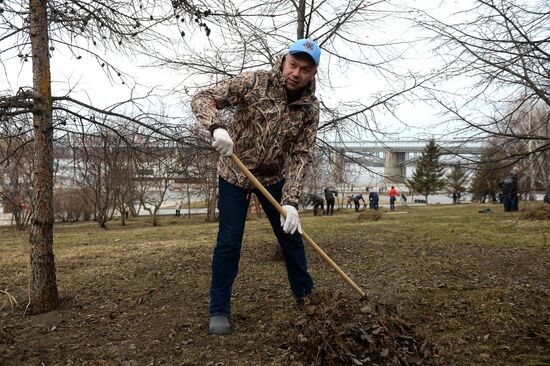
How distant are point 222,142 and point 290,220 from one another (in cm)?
74

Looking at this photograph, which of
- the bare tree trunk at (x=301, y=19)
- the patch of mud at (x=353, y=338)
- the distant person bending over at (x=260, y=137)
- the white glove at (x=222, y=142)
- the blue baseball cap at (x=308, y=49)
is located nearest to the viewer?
the patch of mud at (x=353, y=338)

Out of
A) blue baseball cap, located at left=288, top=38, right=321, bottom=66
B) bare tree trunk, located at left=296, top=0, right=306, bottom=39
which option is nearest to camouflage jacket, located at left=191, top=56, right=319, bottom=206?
blue baseball cap, located at left=288, top=38, right=321, bottom=66

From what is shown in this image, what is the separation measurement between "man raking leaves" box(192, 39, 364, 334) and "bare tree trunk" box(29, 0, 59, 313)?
4.92 ft

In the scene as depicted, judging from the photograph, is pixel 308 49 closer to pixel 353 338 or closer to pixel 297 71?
pixel 297 71

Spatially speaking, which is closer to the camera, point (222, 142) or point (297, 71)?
point (222, 142)

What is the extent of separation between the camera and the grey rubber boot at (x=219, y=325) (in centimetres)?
302

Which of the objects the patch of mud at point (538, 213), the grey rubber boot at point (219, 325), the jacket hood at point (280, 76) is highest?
the jacket hood at point (280, 76)

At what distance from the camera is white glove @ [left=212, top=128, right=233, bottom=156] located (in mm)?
2752

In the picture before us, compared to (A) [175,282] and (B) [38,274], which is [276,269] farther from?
(B) [38,274]

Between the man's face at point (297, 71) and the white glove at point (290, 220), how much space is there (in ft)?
2.78

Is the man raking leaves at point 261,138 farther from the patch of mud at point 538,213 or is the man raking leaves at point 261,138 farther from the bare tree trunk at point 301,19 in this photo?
the patch of mud at point 538,213

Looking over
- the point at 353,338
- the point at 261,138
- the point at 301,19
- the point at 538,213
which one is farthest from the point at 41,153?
the point at 538,213

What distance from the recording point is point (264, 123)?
3.06 m

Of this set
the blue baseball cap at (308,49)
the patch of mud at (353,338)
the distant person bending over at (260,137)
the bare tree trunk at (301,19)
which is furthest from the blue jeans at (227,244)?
the bare tree trunk at (301,19)
